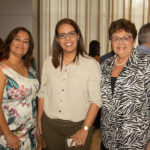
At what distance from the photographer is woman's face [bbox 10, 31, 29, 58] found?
170 centimetres

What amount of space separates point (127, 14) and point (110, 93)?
3.71 m

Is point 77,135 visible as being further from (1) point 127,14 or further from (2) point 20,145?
(1) point 127,14

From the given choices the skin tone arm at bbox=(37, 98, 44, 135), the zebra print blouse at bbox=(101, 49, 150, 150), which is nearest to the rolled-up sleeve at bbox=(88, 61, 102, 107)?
the zebra print blouse at bbox=(101, 49, 150, 150)

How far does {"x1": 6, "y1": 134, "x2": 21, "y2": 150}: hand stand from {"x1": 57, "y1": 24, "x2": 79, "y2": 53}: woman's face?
88 centimetres

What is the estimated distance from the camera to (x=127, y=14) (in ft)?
15.2

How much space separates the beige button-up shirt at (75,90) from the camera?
Result: 155cm

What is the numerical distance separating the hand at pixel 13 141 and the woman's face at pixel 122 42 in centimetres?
115

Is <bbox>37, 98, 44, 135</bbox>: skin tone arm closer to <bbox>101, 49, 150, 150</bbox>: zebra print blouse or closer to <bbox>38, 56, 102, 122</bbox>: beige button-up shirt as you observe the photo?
<bbox>38, 56, 102, 122</bbox>: beige button-up shirt

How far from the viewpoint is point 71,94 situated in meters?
1.56

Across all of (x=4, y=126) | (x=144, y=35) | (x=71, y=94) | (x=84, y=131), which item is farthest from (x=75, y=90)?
(x=144, y=35)

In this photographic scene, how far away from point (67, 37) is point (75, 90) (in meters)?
0.45

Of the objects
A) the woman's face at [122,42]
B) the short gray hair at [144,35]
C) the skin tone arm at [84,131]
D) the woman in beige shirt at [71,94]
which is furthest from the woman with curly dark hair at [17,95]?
the short gray hair at [144,35]

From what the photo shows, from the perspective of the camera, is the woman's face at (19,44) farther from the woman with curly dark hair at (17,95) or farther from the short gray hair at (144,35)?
the short gray hair at (144,35)

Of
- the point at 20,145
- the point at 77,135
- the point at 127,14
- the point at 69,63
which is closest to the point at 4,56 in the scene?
the point at 69,63
